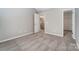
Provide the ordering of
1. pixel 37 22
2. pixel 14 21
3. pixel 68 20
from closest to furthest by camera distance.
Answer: pixel 68 20, pixel 14 21, pixel 37 22

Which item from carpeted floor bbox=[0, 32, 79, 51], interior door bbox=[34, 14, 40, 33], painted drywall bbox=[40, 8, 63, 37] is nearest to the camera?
carpeted floor bbox=[0, 32, 79, 51]

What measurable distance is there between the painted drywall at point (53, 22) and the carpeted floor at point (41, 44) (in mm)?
161

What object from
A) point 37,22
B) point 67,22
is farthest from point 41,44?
point 67,22

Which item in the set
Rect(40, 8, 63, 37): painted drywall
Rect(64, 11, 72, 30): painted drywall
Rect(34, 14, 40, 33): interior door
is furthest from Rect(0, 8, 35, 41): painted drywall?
Rect(64, 11, 72, 30): painted drywall

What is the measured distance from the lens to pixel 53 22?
220cm

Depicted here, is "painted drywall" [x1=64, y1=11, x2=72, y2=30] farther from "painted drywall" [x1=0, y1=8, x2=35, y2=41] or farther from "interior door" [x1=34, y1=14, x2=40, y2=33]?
"painted drywall" [x1=0, y1=8, x2=35, y2=41]

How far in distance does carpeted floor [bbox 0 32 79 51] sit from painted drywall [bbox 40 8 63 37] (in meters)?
0.16

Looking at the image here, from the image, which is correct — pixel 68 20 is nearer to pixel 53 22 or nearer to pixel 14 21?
Answer: pixel 53 22

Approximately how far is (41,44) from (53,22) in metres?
0.76

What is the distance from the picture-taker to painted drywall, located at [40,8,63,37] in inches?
83.0

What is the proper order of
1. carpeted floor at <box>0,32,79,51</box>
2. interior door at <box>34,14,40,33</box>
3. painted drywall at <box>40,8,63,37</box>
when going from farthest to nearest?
interior door at <box>34,14,40,33</box>
painted drywall at <box>40,8,63,37</box>
carpeted floor at <box>0,32,79,51</box>

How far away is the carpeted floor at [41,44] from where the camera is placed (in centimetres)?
200

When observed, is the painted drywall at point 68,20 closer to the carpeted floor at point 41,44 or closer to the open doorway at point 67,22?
the open doorway at point 67,22
